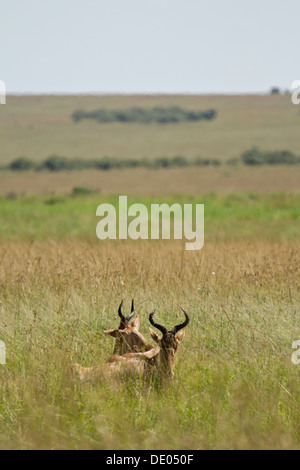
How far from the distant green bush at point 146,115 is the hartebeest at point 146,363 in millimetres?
106460

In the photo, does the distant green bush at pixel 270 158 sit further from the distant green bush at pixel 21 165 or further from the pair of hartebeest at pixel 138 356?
the pair of hartebeest at pixel 138 356

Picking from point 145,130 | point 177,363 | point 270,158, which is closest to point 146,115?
point 145,130

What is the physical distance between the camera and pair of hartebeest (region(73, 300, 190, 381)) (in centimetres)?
628

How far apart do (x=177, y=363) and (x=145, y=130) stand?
4030 inches

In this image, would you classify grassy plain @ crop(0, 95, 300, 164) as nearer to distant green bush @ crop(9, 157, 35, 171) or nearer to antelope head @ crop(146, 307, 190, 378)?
distant green bush @ crop(9, 157, 35, 171)

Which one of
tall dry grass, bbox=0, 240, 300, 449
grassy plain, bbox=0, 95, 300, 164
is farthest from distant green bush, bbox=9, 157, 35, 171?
tall dry grass, bbox=0, 240, 300, 449

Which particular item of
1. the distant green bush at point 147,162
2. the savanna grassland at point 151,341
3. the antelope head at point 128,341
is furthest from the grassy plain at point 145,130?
the antelope head at point 128,341

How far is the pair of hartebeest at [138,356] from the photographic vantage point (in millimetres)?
6281

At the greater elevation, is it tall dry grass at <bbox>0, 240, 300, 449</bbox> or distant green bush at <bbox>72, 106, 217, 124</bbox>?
distant green bush at <bbox>72, 106, 217, 124</bbox>

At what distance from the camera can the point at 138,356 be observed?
6.61m

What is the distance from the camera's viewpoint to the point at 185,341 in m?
7.35

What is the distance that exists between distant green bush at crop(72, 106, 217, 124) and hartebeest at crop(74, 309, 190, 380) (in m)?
106
